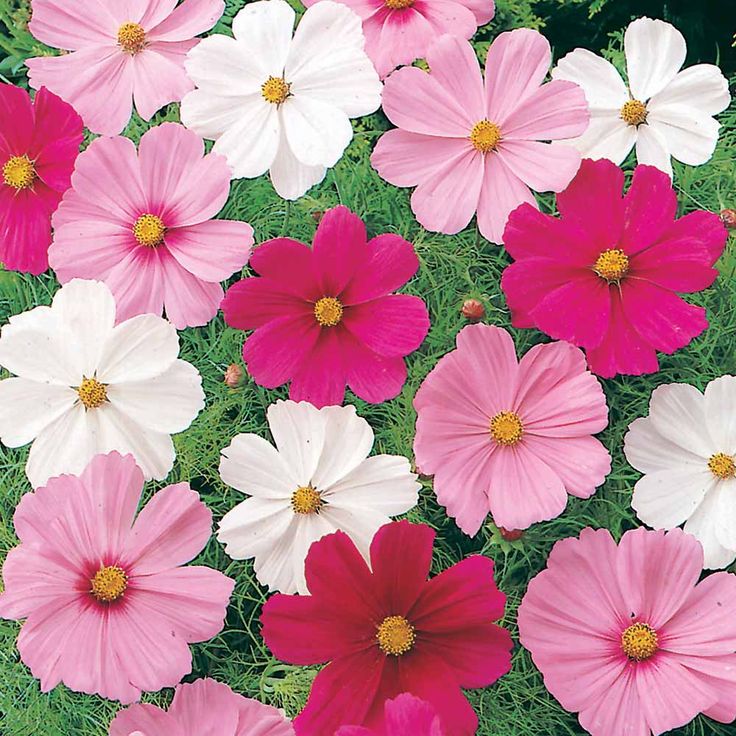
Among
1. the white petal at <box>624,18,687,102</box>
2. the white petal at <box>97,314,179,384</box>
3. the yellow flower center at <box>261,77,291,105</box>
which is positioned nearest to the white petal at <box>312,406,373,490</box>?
the white petal at <box>97,314,179,384</box>

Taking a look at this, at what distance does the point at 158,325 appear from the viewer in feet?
2.36

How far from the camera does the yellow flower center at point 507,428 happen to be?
2.38ft

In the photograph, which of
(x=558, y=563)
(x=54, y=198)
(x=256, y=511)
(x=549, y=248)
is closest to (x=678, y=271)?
(x=549, y=248)

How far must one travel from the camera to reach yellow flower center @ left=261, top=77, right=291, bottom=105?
30.5 inches

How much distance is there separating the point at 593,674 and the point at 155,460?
0.31 meters

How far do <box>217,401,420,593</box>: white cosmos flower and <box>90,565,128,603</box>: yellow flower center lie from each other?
67 mm

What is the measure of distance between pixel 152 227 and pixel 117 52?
0.52 feet

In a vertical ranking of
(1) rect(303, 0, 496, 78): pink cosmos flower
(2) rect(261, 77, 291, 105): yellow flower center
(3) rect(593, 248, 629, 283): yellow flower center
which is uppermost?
(1) rect(303, 0, 496, 78): pink cosmos flower

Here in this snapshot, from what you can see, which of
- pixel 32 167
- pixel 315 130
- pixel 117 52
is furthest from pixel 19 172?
pixel 315 130

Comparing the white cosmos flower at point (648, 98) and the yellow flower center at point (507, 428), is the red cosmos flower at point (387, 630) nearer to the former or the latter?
the yellow flower center at point (507, 428)

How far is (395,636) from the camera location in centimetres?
69

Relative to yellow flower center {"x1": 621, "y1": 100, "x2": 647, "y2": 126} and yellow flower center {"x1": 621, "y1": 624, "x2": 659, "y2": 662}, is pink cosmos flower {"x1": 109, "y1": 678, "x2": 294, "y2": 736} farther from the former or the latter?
yellow flower center {"x1": 621, "y1": 100, "x2": 647, "y2": 126}

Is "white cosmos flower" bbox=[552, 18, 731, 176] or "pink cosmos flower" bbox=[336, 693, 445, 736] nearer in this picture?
"pink cosmos flower" bbox=[336, 693, 445, 736]

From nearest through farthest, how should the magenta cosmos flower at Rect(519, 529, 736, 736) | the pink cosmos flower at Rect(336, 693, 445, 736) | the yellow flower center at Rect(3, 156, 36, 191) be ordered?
the pink cosmos flower at Rect(336, 693, 445, 736)
the magenta cosmos flower at Rect(519, 529, 736, 736)
the yellow flower center at Rect(3, 156, 36, 191)
